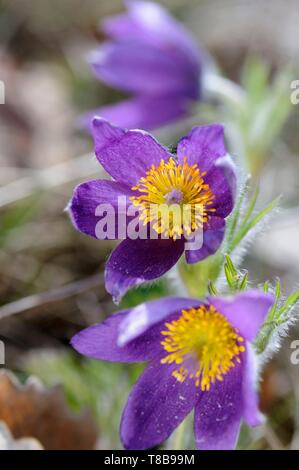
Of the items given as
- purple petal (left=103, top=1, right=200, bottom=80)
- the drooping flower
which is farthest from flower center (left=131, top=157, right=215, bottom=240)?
purple petal (left=103, top=1, right=200, bottom=80)

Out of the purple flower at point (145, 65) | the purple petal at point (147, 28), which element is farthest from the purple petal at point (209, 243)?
the purple petal at point (147, 28)

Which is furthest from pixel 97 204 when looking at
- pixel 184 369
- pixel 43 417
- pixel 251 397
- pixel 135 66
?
pixel 135 66

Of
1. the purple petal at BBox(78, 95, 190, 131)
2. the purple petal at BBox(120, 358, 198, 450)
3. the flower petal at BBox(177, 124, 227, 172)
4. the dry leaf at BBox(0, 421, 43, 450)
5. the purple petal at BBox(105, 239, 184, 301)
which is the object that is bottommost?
the dry leaf at BBox(0, 421, 43, 450)

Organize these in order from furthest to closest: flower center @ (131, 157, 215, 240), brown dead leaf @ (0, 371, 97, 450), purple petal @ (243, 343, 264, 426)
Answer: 1. brown dead leaf @ (0, 371, 97, 450)
2. flower center @ (131, 157, 215, 240)
3. purple petal @ (243, 343, 264, 426)

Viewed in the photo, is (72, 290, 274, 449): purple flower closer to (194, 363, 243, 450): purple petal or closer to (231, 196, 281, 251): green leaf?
(194, 363, 243, 450): purple petal

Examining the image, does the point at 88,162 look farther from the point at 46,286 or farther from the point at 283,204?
the point at 283,204

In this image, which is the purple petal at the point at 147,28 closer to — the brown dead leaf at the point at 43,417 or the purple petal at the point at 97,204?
the purple petal at the point at 97,204
